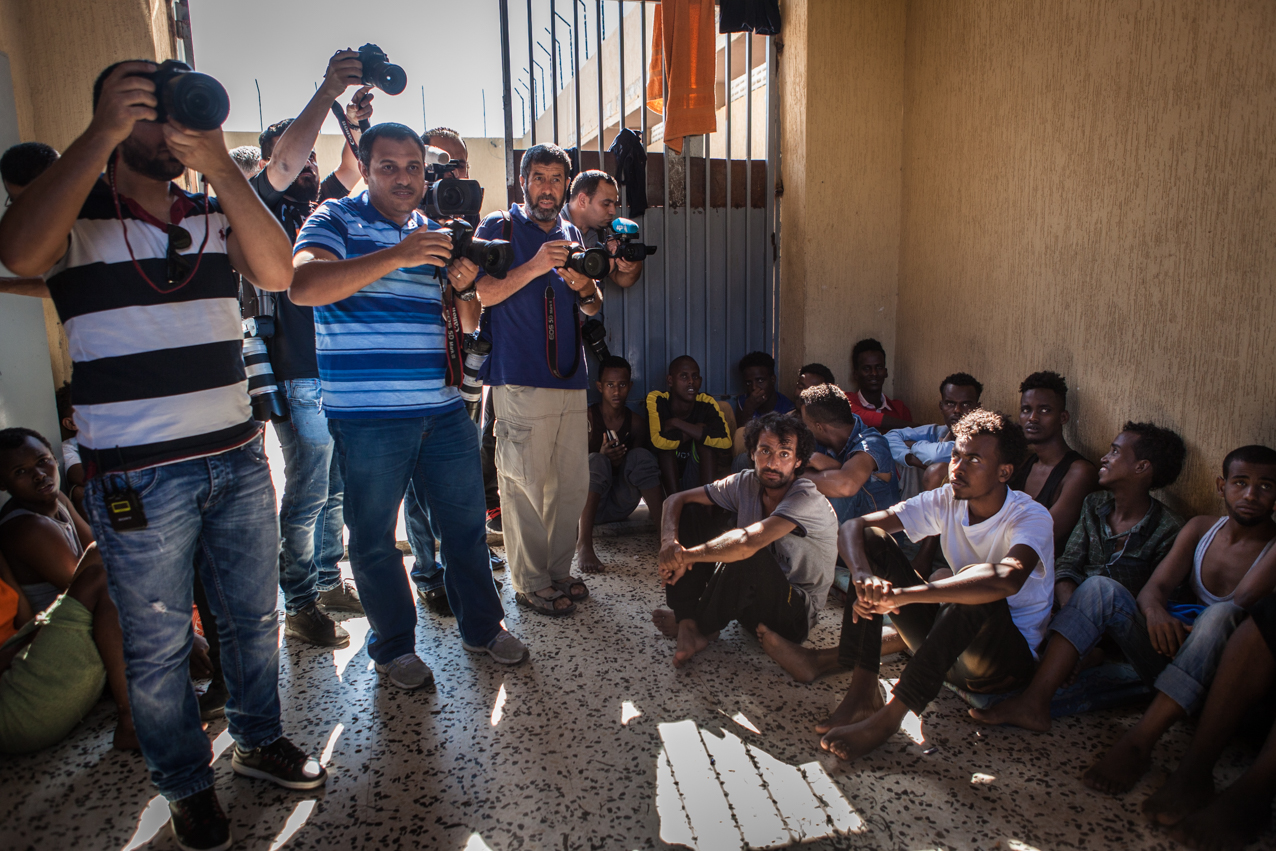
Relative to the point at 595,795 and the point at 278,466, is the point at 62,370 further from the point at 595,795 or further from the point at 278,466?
the point at 595,795

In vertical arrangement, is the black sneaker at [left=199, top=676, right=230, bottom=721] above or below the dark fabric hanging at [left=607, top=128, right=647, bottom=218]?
below

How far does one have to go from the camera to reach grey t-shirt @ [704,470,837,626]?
232 centimetres

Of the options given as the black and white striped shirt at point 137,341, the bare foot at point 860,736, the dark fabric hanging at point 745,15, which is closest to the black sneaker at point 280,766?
the black and white striped shirt at point 137,341

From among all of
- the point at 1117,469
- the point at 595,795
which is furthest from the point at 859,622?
the point at 1117,469

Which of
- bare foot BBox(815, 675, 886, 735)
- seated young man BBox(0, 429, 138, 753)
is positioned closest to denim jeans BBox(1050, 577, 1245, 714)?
bare foot BBox(815, 675, 886, 735)

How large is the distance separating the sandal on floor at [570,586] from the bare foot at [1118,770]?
170 cm

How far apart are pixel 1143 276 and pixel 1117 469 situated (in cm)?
75

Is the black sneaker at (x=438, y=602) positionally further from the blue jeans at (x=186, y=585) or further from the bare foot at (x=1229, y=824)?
the bare foot at (x=1229, y=824)

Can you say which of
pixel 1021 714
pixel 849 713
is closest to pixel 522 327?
pixel 849 713

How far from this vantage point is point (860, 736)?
6.18 feet

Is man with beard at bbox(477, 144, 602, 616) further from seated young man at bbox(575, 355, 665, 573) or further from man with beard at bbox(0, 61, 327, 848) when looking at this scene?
man with beard at bbox(0, 61, 327, 848)

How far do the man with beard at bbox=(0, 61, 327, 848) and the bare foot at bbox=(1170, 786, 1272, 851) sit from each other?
2067mm

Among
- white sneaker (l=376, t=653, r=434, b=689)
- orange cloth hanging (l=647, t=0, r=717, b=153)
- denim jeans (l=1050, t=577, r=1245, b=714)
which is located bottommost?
white sneaker (l=376, t=653, r=434, b=689)

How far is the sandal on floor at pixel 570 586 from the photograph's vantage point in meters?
2.83
